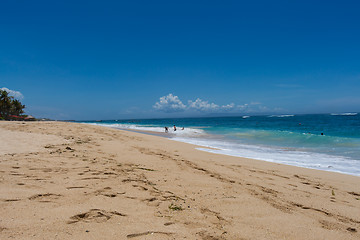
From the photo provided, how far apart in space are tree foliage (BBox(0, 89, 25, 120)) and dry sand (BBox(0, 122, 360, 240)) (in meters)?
40.8

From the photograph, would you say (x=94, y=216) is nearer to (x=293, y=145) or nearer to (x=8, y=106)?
(x=293, y=145)

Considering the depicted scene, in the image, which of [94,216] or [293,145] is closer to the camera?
[94,216]

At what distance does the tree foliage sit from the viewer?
35.7 meters

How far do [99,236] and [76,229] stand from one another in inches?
11.8

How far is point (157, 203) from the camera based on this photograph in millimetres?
3303

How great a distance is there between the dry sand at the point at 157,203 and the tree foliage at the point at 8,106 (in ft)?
134

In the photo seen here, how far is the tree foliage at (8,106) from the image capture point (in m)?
35.7

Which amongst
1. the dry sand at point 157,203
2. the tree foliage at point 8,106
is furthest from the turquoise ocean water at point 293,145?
the tree foliage at point 8,106

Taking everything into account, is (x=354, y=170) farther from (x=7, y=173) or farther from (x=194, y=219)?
(x=7, y=173)

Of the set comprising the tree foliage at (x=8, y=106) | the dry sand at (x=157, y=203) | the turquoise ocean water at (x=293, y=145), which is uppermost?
the tree foliage at (x=8, y=106)

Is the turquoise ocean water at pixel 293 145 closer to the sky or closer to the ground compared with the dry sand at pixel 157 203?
closer to the ground

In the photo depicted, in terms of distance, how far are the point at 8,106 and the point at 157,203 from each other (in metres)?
47.1

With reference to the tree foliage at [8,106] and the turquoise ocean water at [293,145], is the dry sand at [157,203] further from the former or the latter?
the tree foliage at [8,106]

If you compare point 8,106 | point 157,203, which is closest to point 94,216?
point 157,203
